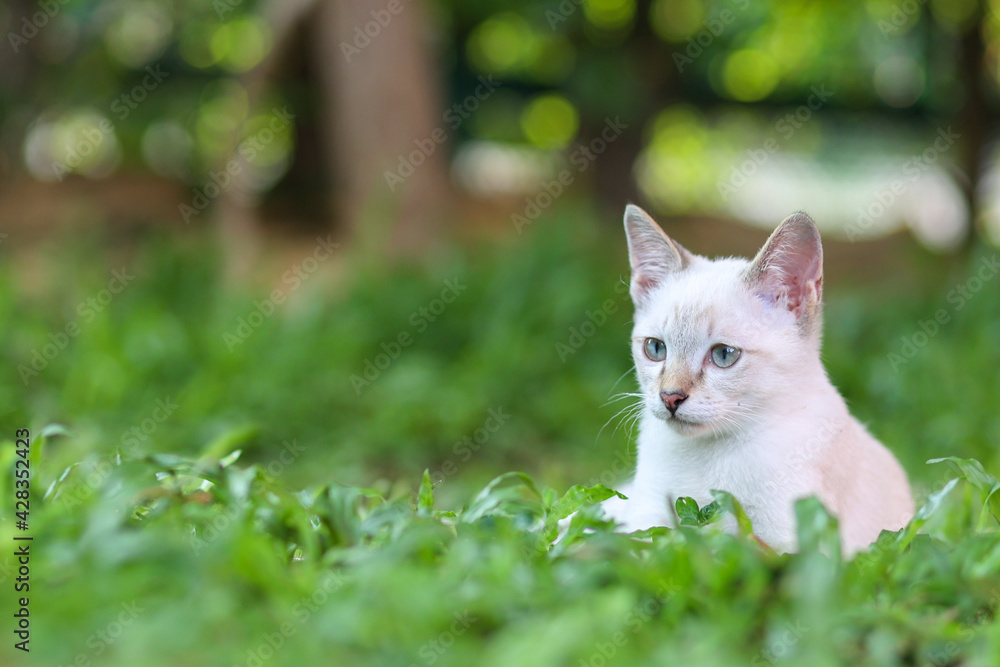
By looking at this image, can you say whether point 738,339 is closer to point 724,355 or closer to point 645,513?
point 724,355

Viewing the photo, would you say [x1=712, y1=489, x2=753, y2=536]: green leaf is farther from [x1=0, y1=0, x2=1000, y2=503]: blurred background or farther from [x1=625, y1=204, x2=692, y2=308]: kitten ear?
[x1=0, y1=0, x2=1000, y2=503]: blurred background

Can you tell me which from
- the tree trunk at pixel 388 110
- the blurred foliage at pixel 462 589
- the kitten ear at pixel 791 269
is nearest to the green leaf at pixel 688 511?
the blurred foliage at pixel 462 589

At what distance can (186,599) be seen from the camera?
82.6 inches

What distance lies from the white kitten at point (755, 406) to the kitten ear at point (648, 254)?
0.15 meters

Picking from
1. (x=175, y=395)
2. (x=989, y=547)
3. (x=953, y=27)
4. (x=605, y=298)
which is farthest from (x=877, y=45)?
(x=989, y=547)

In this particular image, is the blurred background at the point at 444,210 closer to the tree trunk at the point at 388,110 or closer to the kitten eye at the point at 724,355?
the tree trunk at the point at 388,110

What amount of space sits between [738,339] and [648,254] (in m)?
0.52

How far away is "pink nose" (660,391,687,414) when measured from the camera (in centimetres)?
265

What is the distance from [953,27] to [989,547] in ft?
27.9

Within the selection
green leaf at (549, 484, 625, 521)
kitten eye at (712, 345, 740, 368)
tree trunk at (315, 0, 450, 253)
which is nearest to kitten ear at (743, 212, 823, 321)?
kitten eye at (712, 345, 740, 368)

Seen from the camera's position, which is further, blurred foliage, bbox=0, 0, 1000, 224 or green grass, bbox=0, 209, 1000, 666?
blurred foliage, bbox=0, 0, 1000, 224

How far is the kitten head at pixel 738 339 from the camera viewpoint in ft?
8.80

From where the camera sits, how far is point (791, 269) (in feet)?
9.16

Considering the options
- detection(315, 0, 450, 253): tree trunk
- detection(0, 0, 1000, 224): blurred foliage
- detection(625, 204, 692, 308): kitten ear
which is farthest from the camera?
detection(0, 0, 1000, 224): blurred foliage
